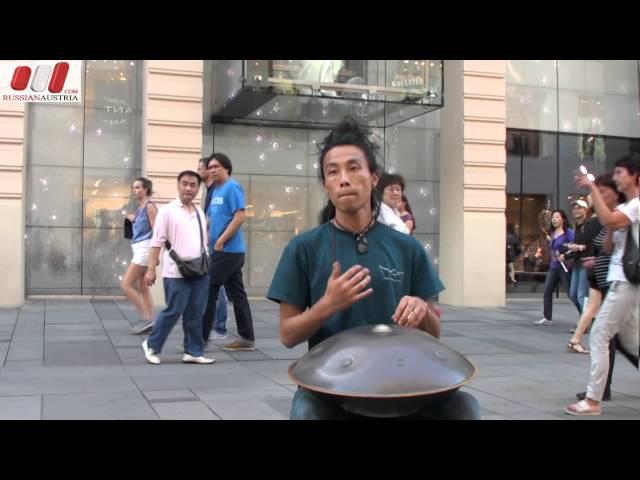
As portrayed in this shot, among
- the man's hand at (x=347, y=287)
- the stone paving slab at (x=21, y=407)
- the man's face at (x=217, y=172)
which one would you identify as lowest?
the stone paving slab at (x=21, y=407)

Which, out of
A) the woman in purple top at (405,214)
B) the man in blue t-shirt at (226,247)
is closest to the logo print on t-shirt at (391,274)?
the woman in purple top at (405,214)

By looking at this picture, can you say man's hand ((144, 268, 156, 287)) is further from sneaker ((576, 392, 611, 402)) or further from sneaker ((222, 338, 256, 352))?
sneaker ((576, 392, 611, 402))

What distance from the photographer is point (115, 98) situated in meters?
13.6

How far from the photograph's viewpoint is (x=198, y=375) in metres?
6.28

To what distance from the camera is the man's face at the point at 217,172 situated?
764 centimetres

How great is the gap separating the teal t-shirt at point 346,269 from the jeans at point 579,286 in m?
7.50

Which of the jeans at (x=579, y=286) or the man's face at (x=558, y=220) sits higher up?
the man's face at (x=558, y=220)

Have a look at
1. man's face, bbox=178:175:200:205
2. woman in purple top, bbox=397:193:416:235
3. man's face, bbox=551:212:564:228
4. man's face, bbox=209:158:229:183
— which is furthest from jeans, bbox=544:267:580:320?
man's face, bbox=178:175:200:205

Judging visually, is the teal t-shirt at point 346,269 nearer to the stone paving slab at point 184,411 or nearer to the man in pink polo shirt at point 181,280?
the stone paving slab at point 184,411

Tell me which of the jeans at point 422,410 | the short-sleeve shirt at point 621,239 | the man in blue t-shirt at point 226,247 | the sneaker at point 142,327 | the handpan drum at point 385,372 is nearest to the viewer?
the handpan drum at point 385,372
